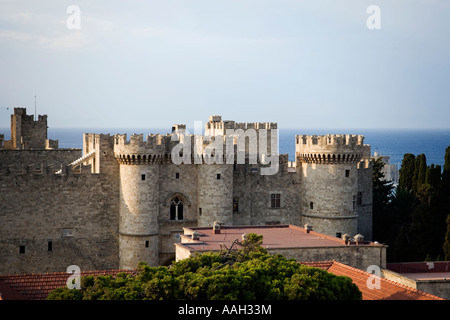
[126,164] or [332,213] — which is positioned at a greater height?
[126,164]

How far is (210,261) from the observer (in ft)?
101

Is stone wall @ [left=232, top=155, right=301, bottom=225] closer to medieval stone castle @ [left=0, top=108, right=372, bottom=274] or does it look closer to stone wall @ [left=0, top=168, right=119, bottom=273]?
medieval stone castle @ [left=0, top=108, right=372, bottom=274]

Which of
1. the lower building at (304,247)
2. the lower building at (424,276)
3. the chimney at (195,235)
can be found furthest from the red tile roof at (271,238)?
the lower building at (424,276)

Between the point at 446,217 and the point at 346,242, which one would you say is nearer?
the point at 346,242

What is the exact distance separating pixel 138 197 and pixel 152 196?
2.97 ft

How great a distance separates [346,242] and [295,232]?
15.3 ft

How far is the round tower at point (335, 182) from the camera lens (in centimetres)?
4841

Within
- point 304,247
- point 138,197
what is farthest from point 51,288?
point 138,197

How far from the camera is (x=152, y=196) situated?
45.6 meters

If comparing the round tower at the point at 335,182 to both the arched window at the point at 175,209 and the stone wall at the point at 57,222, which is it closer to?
the arched window at the point at 175,209
